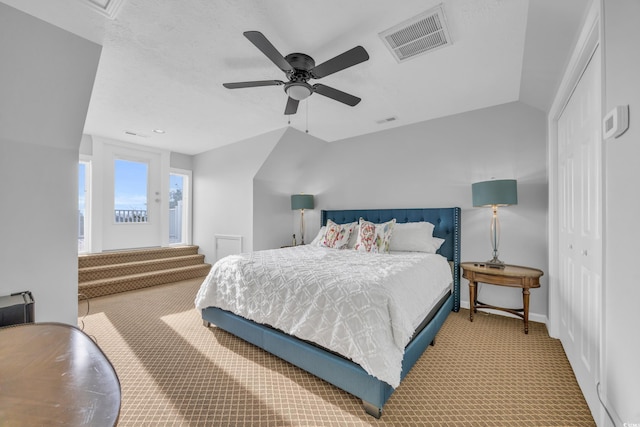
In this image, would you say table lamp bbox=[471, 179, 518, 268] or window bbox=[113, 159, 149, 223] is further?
window bbox=[113, 159, 149, 223]

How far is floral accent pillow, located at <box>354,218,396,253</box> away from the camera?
3234 mm

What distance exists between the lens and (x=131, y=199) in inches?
198

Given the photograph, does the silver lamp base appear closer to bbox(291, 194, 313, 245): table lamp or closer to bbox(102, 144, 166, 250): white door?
bbox(291, 194, 313, 245): table lamp

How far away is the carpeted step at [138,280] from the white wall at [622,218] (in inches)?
193

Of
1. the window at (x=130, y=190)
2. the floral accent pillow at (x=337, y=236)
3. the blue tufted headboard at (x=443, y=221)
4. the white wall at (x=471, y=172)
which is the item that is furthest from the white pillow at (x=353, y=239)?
the window at (x=130, y=190)

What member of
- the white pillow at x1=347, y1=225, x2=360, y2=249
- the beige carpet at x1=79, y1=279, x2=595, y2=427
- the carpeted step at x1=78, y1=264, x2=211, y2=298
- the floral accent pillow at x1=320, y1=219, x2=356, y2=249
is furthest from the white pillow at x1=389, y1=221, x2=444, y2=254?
the carpeted step at x1=78, y1=264, x2=211, y2=298

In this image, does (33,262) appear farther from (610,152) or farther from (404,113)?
(404,113)

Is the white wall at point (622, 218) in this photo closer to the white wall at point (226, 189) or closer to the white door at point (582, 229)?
the white door at point (582, 229)

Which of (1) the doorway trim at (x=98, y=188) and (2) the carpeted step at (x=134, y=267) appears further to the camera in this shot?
(1) the doorway trim at (x=98, y=188)

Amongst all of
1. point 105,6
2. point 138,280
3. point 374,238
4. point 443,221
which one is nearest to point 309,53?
point 105,6

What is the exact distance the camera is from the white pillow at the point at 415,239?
326cm

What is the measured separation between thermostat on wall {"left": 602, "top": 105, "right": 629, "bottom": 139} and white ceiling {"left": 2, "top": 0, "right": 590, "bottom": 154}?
87 cm

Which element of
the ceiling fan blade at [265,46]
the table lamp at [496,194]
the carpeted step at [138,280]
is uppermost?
the ceiling fan blade at [265,46]

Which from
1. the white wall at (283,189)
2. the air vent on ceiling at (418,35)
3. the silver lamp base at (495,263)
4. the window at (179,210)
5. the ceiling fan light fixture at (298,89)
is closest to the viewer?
the air vent on ceiling at (418,35)
